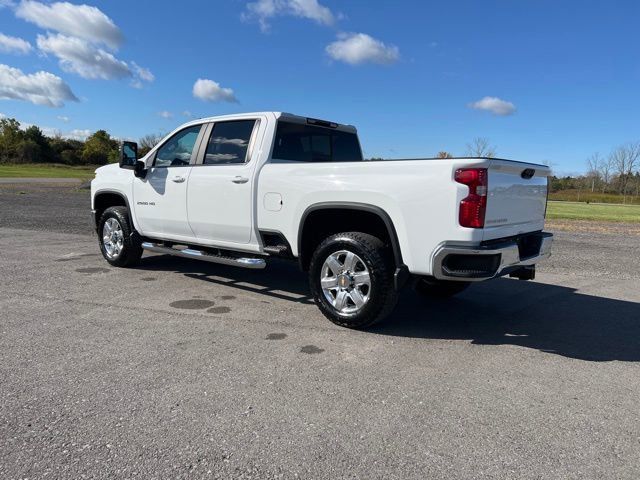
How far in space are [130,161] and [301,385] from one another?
457 centimetres

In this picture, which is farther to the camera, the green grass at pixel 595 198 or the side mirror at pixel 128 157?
the green grass at pixel 595 198

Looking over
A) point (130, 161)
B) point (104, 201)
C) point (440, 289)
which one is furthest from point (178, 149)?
point (440, 289)

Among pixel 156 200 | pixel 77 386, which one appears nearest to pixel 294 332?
pixel 77 386

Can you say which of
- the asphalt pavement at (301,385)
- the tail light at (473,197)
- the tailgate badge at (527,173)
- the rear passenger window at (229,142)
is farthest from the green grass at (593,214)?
the tail light at (473,197)

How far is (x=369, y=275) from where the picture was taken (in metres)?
4.44

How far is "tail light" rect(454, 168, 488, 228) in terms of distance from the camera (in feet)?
12.6

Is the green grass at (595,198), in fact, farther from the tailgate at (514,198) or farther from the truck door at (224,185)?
the truck door at (224,185)

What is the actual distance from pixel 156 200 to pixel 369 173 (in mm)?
3392

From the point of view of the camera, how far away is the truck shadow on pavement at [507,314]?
4543 millimetres

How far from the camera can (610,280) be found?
7.68 meters

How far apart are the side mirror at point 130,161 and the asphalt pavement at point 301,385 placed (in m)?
1.53

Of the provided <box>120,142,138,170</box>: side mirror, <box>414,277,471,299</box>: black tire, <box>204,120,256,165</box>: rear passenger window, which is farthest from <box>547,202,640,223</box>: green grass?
<box>120,142,138,170</box>: side mirror

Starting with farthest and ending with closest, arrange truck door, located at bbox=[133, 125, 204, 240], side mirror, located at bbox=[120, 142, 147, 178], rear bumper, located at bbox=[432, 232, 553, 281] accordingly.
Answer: side mirror, located at bbox=[120, 142, 147, 178], truck door, located at bbox=[133, 125, 204, 240], rear bumper, located at bbox=[432, 232, 553, 281]

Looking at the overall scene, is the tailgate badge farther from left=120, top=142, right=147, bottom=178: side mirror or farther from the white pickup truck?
left=120, top=142, right=147, bottom=178: side mirror
